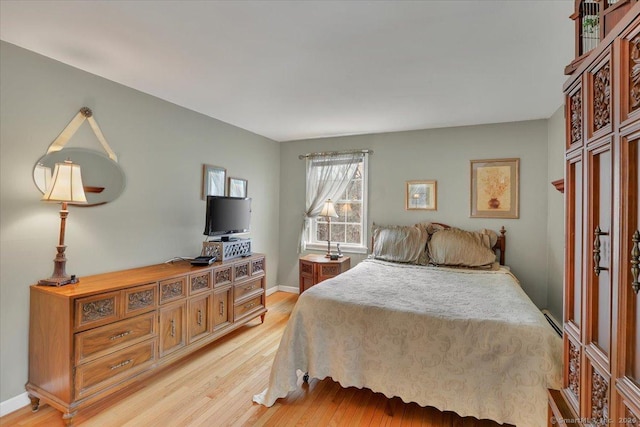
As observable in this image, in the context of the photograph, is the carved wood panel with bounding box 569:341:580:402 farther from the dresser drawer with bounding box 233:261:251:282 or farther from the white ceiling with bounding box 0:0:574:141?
the dresser drawer with bounding box 233:261:251:282

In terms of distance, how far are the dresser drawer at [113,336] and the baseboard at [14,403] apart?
604 mm

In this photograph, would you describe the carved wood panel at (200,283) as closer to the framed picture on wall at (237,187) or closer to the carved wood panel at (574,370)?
the framed picture on wall at (237,187)

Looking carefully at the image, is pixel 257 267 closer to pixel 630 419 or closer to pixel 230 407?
pixel 230 407

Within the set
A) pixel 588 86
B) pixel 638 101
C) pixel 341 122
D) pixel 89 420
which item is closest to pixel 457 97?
pixel 341 122

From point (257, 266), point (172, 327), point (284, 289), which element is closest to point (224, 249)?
point (257, 266)

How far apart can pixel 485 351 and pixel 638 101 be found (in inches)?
56.3

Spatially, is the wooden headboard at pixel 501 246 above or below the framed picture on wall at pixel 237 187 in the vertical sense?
below

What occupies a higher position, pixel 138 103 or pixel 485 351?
pixel 138 103

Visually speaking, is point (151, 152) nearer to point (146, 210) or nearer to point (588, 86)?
point (146, 210)

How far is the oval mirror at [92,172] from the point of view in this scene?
2.16 meters

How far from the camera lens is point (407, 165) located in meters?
4.11

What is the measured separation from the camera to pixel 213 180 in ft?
11.8

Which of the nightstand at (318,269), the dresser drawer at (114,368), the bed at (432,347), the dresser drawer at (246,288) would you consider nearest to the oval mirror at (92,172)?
the dresser drawer at (114,368)

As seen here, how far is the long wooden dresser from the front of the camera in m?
1.90
